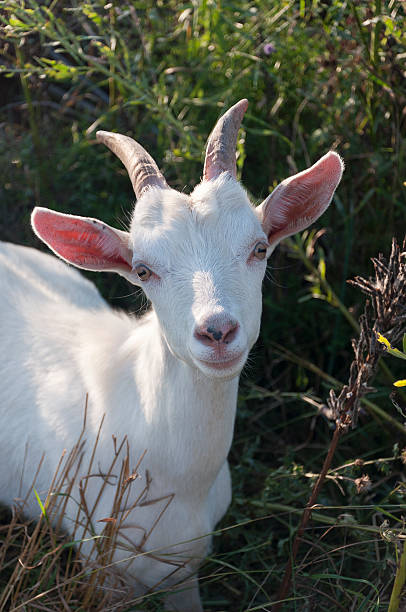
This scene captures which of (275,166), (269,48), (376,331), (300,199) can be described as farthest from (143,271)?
(275,166)

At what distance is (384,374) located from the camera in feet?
11.7

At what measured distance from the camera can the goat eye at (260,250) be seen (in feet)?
7.65

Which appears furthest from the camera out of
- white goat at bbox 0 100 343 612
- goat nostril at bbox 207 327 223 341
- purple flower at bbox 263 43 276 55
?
purple flower at bbox 263 43 276 55

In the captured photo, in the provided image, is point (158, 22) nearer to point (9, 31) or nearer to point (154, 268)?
point (9, 31)

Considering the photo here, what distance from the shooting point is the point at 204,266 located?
2.23 metres

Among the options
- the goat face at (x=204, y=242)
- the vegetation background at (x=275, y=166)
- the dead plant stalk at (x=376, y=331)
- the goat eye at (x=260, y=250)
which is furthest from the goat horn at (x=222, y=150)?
the vegetation background at (x=275, y=166)

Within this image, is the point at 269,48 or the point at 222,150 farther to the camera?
the point at 269,48

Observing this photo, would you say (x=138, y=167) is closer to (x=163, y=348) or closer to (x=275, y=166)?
(x=163, y=348)

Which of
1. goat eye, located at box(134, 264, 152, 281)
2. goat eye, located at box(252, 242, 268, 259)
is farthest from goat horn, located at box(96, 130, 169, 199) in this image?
goat eye, located at box(252, 242, 268, 259)

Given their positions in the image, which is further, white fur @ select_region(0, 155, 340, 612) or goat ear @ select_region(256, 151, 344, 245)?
goat ear @ select_region(256, 151, 344, 245)

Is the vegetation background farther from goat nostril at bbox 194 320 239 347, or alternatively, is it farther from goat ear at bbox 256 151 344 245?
goat nostril at bbox 194 320 239 347

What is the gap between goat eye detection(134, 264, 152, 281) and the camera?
2.37 meters

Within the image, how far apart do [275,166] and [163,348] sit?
2.26 metres

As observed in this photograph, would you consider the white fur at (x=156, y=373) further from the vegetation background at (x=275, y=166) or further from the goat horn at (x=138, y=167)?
the vegetation background at (x=275, y=166)
